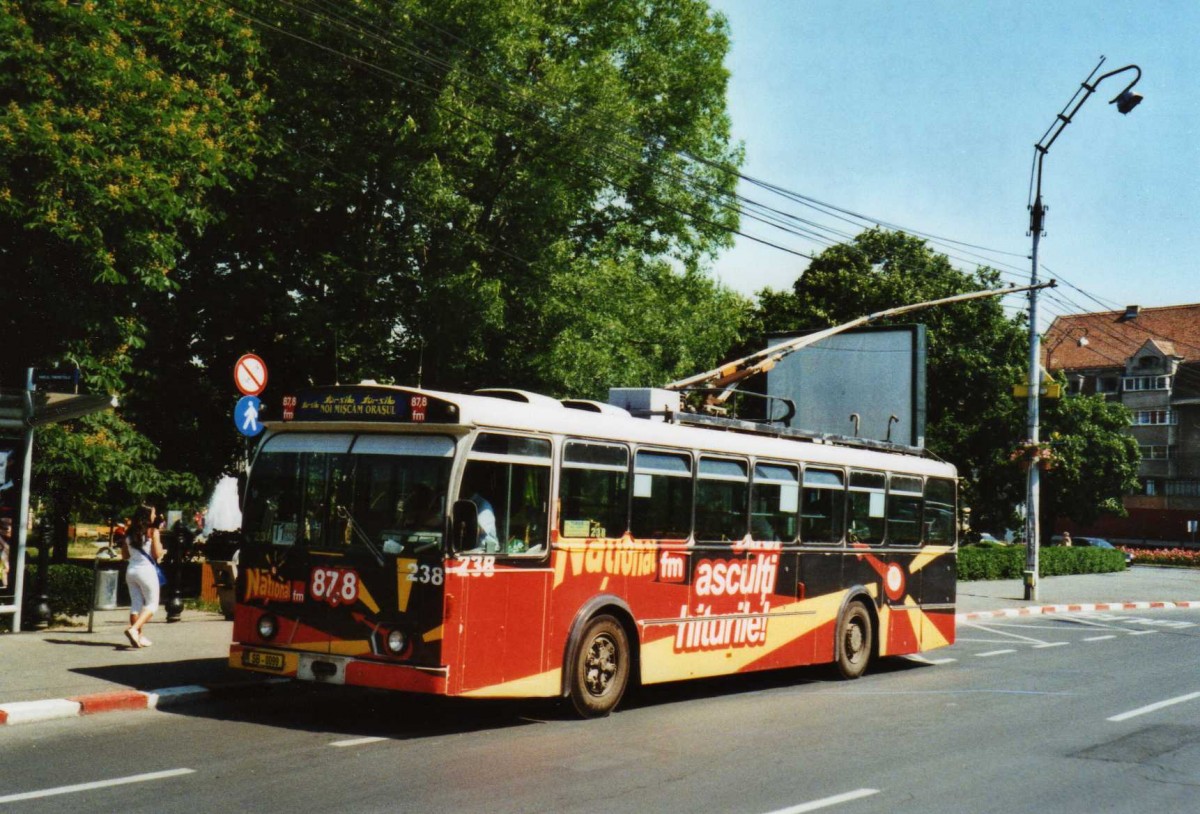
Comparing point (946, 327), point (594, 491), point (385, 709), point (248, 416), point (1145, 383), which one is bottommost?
point (385, 709)

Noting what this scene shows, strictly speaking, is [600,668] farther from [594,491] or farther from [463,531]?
[463,531]

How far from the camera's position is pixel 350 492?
1010cm

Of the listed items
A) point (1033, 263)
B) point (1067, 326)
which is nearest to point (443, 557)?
point (1033, 263)

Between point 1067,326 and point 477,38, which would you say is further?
point 1067,326

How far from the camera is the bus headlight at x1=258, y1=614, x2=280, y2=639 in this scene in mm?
10281

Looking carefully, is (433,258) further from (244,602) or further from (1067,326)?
(1067,326)

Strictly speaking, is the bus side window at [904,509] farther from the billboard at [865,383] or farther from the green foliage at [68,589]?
the green foliage at [68,589]

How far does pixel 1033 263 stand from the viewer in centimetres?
2917

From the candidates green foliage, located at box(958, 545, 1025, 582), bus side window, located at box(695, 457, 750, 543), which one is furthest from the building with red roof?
bus side window, located at box(695, 457, 750, 543)

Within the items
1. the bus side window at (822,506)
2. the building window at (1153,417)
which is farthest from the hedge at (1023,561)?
the building window at (1153,417)

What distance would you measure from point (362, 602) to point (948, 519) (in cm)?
1003

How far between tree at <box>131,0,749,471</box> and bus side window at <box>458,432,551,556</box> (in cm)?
1410

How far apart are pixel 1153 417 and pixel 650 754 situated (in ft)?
276

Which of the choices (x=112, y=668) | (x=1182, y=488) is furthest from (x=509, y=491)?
(x=1182, y=488)
